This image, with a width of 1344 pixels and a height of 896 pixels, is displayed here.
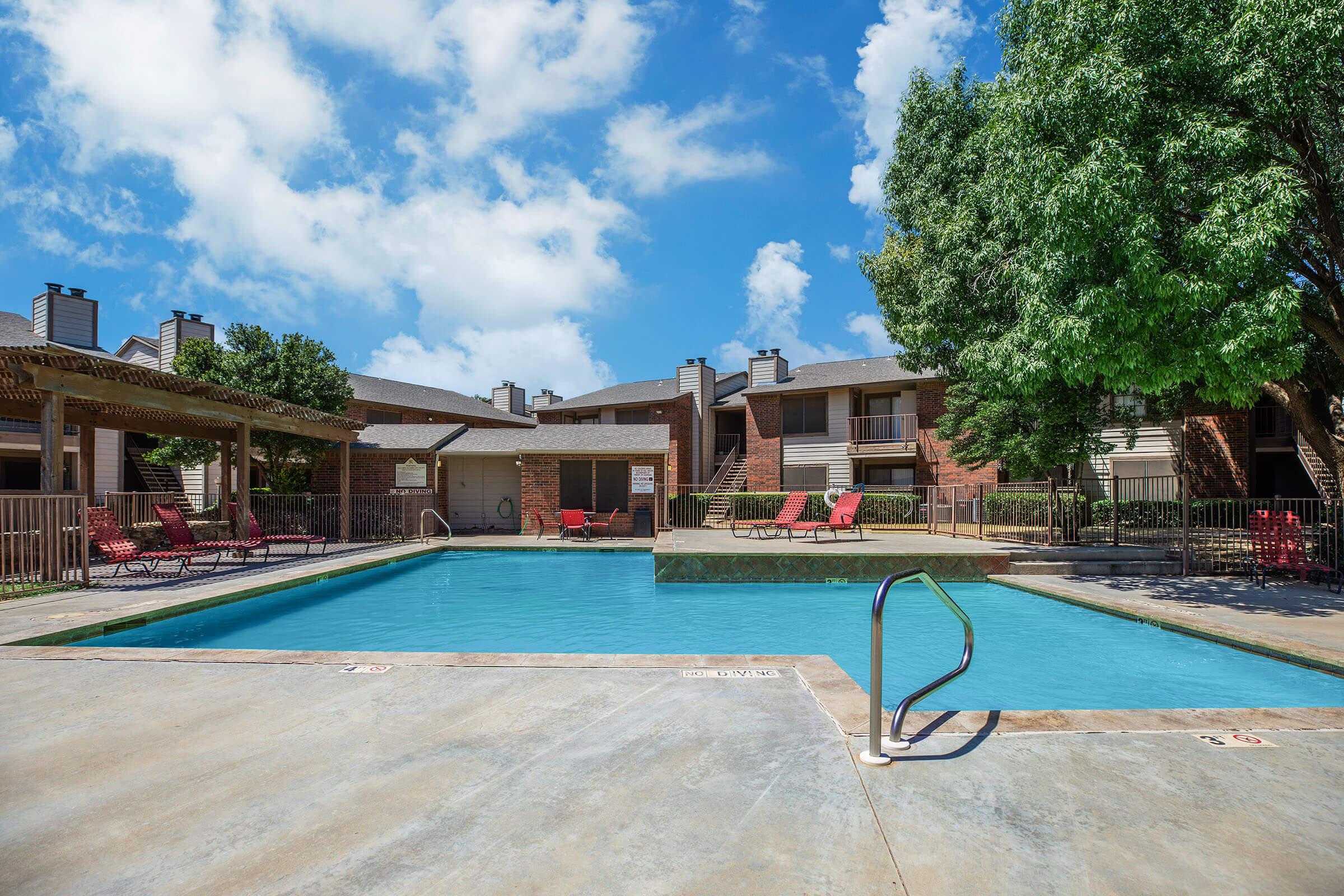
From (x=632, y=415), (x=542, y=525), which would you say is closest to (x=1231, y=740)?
(x=542, y=525)

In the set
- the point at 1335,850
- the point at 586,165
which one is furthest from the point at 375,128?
the point at 1335,850

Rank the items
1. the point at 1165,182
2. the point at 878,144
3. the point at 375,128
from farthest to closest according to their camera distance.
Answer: the point at 878,144, the point at 375,128, the point at 1165,182

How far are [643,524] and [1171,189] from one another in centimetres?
1421

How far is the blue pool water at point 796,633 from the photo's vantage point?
19.3 ft

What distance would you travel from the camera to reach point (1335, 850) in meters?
2.46

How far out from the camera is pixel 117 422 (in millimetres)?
14469

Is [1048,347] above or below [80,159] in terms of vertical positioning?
below

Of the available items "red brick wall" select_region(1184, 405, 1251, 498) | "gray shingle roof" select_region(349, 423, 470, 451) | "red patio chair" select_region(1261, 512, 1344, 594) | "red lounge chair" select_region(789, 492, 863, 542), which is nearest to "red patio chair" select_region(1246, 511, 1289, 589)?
"red patio chair" select_region(1261, 512, 1344, 594)

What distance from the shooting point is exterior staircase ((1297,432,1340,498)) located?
16406 mm

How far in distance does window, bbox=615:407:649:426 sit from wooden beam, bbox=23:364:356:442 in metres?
14.7

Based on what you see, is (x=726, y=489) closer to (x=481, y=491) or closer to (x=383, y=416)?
(x=481, y=491)

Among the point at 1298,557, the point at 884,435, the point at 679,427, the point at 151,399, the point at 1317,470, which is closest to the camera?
the point at 1298,557

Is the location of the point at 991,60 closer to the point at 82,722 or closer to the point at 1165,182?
the point at 1165,182

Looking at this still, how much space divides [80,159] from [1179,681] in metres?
16.1
